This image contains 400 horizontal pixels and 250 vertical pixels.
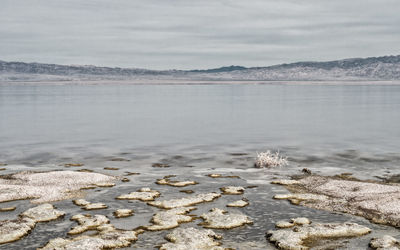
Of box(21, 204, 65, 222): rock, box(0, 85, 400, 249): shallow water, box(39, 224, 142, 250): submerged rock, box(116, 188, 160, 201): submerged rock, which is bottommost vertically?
box(0, 85, 400, 249): shallow water

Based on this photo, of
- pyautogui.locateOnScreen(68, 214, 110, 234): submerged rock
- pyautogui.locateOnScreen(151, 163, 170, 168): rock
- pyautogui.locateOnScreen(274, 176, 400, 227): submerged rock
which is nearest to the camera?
pyautogui.locateOnScreen(68, 214, 110, 234): submerged rock

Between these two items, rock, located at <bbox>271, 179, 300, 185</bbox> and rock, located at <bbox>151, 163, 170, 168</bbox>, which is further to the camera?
rock, located at <bbox>151, 163, 170, 168</bbox>

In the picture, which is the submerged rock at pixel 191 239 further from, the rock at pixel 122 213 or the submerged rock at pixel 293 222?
the rock at pixel 122 213

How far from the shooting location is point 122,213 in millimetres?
24281

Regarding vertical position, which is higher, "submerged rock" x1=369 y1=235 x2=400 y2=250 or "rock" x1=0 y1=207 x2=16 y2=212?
"submerged rock" x1=369 y1=235 x2=400 y2=250

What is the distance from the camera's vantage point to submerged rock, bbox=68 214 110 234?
21.4 meters

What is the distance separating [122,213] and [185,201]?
155 inches

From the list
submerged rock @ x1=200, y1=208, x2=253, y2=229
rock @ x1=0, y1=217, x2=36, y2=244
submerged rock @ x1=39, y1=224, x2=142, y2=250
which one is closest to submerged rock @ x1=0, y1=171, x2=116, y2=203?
rock @ x1=0, y1=217, x2=36, y2=244

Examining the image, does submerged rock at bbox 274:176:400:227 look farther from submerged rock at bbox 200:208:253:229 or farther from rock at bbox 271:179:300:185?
submerged rock at bbox 200:208:253:229

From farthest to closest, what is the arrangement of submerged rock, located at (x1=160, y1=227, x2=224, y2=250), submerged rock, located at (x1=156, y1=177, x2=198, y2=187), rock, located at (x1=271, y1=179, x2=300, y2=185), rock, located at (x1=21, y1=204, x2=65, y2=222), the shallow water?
rock, located at (x1=271, y1=179, x2=300, y2=185) < submerged rock, located at (x1=156, y1=177, x2=198, y2=187) < the shallow water < rock, located at (x1=21, y1=204, x2=65, y2=222) < submerged rock, located at (x1=160, y1=227, x2=224, y2=250)

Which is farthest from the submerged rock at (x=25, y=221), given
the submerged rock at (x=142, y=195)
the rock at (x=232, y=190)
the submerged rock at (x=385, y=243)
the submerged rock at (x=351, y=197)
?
the submerged rock at (x=385, y=243)

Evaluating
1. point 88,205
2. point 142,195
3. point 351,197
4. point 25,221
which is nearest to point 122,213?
point 88,205

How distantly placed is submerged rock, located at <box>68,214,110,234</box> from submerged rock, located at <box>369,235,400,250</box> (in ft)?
39.2

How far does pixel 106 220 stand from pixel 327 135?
4906 cm
